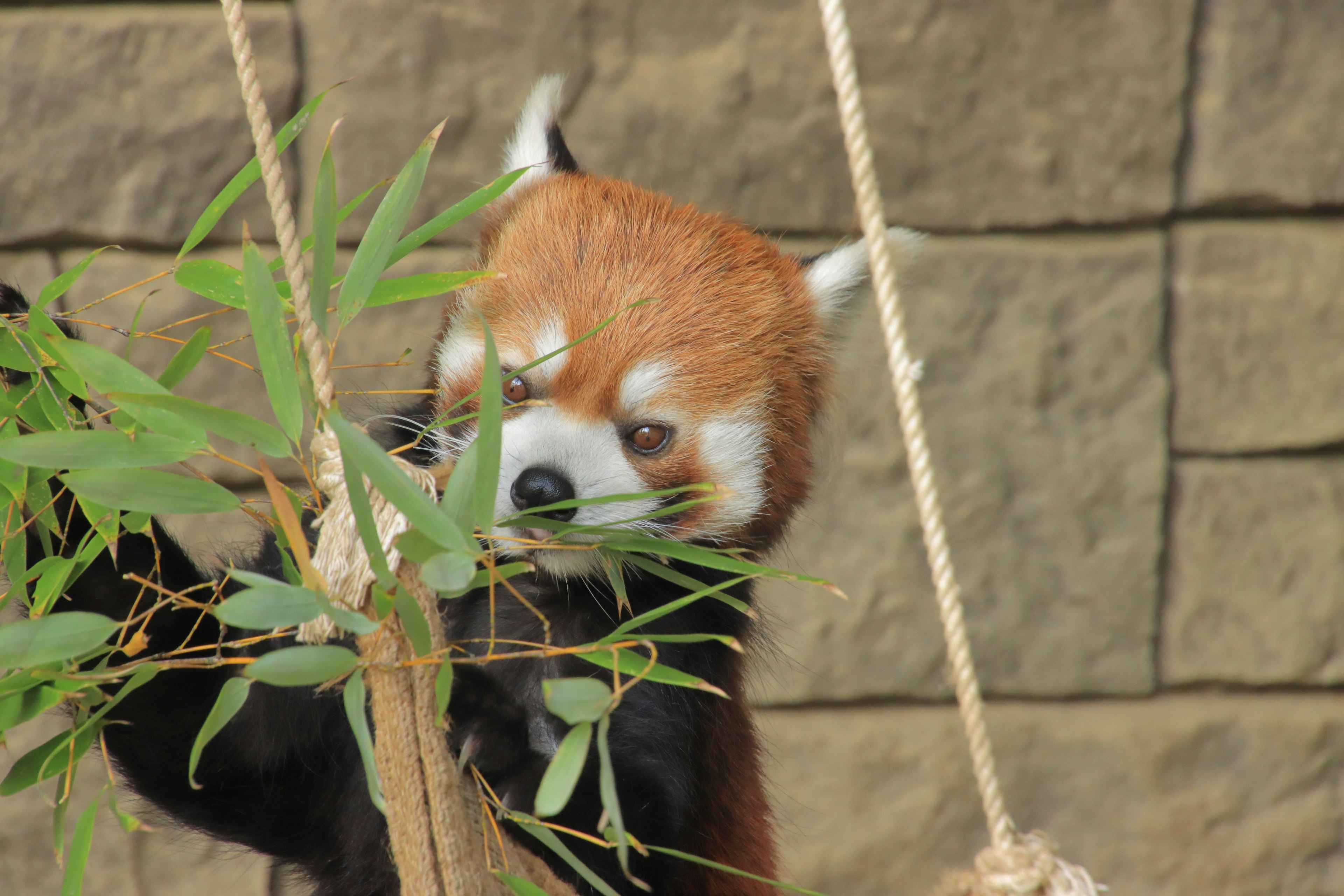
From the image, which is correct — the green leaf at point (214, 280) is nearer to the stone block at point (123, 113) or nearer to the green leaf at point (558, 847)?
the green leaf at point (558, 847)

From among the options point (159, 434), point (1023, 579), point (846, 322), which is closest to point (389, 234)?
point (159, 434)

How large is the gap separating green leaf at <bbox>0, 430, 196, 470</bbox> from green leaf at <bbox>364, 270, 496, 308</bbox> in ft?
0.67

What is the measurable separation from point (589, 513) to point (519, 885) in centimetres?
41

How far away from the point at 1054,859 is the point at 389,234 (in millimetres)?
660

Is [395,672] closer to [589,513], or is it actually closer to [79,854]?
[79,854]

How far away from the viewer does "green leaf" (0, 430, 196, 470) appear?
26.6 inches

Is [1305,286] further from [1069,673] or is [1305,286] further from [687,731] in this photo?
[687,731]

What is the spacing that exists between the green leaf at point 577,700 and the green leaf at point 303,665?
0.39 feet

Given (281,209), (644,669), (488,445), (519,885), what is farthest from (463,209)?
(519,885)

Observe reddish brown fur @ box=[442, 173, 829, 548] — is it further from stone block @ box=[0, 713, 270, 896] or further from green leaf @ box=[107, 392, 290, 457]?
stone block @ box=[0, 713, 270, 896]

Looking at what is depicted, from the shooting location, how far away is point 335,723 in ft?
3.70

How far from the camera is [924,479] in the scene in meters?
0.84

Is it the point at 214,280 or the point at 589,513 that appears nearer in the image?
the point at 214,280

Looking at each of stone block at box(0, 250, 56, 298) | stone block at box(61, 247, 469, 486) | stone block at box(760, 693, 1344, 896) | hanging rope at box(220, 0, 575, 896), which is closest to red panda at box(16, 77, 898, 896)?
hanging rope at box(220, 0, 575, 896)
